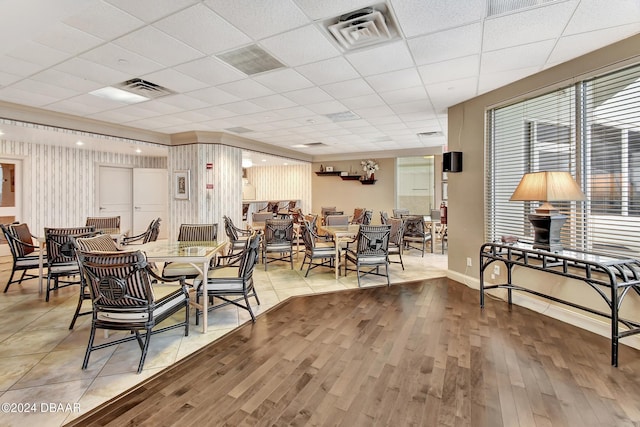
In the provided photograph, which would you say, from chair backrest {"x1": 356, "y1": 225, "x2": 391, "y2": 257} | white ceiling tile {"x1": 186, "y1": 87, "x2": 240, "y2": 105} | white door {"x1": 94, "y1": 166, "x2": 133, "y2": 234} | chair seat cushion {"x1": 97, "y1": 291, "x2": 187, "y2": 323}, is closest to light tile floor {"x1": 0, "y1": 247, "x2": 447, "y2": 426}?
chair seat cushion {"x1": 97, "y1": 291, "x2": 187, "y2": 323}

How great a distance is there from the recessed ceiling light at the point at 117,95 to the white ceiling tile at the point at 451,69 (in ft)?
12.5

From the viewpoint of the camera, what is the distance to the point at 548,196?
9.16ft

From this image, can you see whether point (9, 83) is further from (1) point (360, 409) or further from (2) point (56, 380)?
(1) point (360, 409)

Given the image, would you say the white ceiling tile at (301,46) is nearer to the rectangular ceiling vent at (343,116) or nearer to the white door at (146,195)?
the rectangular ceiling vent at (343,116)

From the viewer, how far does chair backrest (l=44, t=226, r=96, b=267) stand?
3.81 metres

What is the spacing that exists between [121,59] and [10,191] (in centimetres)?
601

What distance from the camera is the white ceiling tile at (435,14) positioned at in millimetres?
2248

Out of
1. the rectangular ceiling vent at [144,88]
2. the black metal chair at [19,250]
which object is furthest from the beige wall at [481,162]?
the black metal chair at [19,250]

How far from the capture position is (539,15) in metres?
2.39

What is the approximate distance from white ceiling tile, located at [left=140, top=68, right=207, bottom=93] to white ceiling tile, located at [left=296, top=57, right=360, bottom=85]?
1.37 m

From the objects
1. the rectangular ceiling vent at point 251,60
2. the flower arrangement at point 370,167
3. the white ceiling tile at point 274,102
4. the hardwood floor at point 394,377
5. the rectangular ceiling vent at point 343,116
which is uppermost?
the rectangular ceiling vent at point 343,116

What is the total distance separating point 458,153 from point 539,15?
2.30 metres

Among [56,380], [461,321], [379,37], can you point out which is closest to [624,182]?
[461,321]

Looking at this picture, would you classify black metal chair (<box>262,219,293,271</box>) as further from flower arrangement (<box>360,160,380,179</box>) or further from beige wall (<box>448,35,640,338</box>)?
flower arrangement (<box>360,160,380,179</box>)
